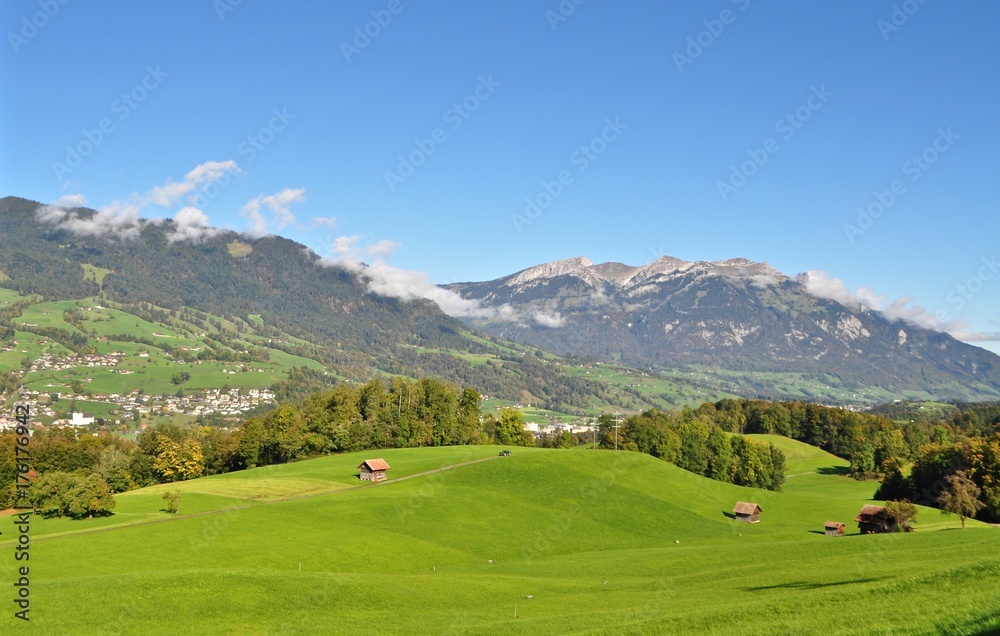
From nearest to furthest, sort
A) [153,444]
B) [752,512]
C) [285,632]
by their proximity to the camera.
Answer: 1. [285,632]
2. [752,512]
3. [153,444]

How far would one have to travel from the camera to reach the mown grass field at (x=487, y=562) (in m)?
30.4

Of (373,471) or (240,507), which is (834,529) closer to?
(373,471)

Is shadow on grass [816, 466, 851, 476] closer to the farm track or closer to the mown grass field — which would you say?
the mown grass field

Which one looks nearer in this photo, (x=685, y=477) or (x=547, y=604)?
(x=547, y=604)

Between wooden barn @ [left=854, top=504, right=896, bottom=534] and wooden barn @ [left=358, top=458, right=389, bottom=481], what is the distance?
63553 millimetres

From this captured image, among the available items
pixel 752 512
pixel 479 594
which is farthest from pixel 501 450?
pixel 479 594

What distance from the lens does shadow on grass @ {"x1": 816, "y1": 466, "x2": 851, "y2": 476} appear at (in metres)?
167

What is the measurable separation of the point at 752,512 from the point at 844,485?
65.7m

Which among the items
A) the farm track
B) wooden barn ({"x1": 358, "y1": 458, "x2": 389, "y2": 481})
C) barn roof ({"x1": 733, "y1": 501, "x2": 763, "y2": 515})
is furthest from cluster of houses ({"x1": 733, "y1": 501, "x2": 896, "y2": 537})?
wooden barn ({"x1": 358, "y1": 458, "x2": 389, "y2": 481})

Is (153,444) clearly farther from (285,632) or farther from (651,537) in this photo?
(285,632)

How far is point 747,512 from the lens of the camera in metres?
97.8

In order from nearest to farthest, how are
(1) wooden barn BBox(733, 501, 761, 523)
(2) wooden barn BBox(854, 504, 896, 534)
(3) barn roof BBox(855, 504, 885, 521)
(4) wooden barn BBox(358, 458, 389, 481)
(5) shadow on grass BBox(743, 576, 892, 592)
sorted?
(5) shadow on grass BBox(743, 576, 892, 592) → (2) wooden barn BBox(854, 504, 896, 534) → (3) barn roof BBox(855, 504, 885, 521) → (1) wooden barn BBox(733, 501, 761, 523) → (4) wooden barn BBox(358, 458, 389, 481)

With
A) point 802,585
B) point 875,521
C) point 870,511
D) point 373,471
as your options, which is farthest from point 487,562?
point 870,511

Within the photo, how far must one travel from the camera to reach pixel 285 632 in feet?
114
